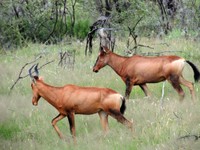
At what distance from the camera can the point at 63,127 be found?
10.0 meters

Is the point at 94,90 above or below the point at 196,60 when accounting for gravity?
above

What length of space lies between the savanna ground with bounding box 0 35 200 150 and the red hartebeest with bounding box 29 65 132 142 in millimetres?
220

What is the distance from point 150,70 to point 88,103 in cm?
239

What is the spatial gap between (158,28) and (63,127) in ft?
41.3

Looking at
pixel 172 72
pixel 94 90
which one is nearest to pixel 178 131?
pixel 94 90

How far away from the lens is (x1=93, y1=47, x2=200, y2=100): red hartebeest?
36.9 feet

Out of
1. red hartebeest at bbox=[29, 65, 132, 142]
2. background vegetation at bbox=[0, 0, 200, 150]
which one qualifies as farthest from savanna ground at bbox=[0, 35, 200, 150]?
red hartebeest at bbox=[29, 65, 132, 142]

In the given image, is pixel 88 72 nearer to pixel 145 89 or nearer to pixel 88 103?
pixel 145 89

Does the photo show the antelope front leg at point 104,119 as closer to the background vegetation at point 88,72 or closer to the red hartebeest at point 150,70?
the background vegetation at point 88,72

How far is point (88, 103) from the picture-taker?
9258 mm

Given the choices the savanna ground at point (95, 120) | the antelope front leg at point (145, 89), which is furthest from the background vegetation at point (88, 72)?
the antelope front leg at point (145, 89)

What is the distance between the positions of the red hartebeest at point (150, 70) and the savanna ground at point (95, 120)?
28cm

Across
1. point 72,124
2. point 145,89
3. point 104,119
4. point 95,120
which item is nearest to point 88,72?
point 145,89

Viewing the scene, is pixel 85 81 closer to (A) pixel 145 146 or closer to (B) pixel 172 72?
(B) pixel 172 72
